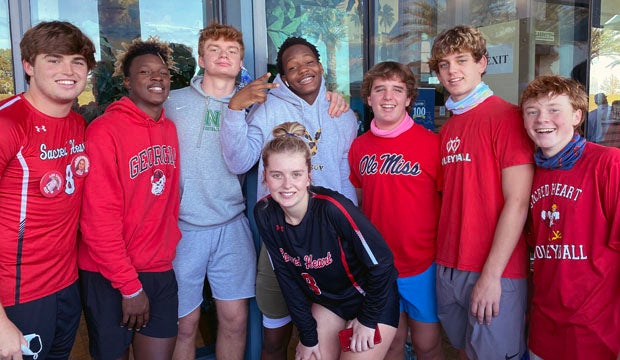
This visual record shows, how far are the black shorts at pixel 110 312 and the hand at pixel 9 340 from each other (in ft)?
1.36

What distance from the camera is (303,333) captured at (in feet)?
7.91

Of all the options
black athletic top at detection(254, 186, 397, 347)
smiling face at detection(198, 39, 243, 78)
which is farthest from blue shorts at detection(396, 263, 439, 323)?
smiling face at detection(198, 39, 243, 78)

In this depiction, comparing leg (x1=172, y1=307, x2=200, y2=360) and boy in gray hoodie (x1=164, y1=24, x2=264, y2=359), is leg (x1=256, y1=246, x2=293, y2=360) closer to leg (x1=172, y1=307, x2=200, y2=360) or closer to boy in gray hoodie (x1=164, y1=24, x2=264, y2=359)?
boy in gray hoodie (x1=164, y1=24, x2=264, y2=359)

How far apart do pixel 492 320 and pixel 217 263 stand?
1.36m

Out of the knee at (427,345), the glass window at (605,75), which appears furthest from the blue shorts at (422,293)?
the glass window at (605,75)

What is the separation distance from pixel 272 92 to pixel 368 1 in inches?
66.8

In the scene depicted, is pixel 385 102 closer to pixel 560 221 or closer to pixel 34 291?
pixel 560 221

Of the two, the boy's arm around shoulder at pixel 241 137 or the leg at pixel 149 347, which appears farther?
the boy's arm around shoulder at pixel 241 137

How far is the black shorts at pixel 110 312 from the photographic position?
2.25m

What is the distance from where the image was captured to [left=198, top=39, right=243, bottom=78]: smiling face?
2.60 meters

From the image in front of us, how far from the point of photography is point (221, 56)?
260 centimetres

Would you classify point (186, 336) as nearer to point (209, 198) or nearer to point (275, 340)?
point (275, 340)

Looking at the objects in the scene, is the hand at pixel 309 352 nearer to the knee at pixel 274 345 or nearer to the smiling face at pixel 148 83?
the knee at pixel 274 345

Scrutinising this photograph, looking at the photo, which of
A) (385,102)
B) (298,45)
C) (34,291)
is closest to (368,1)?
(298,45)
